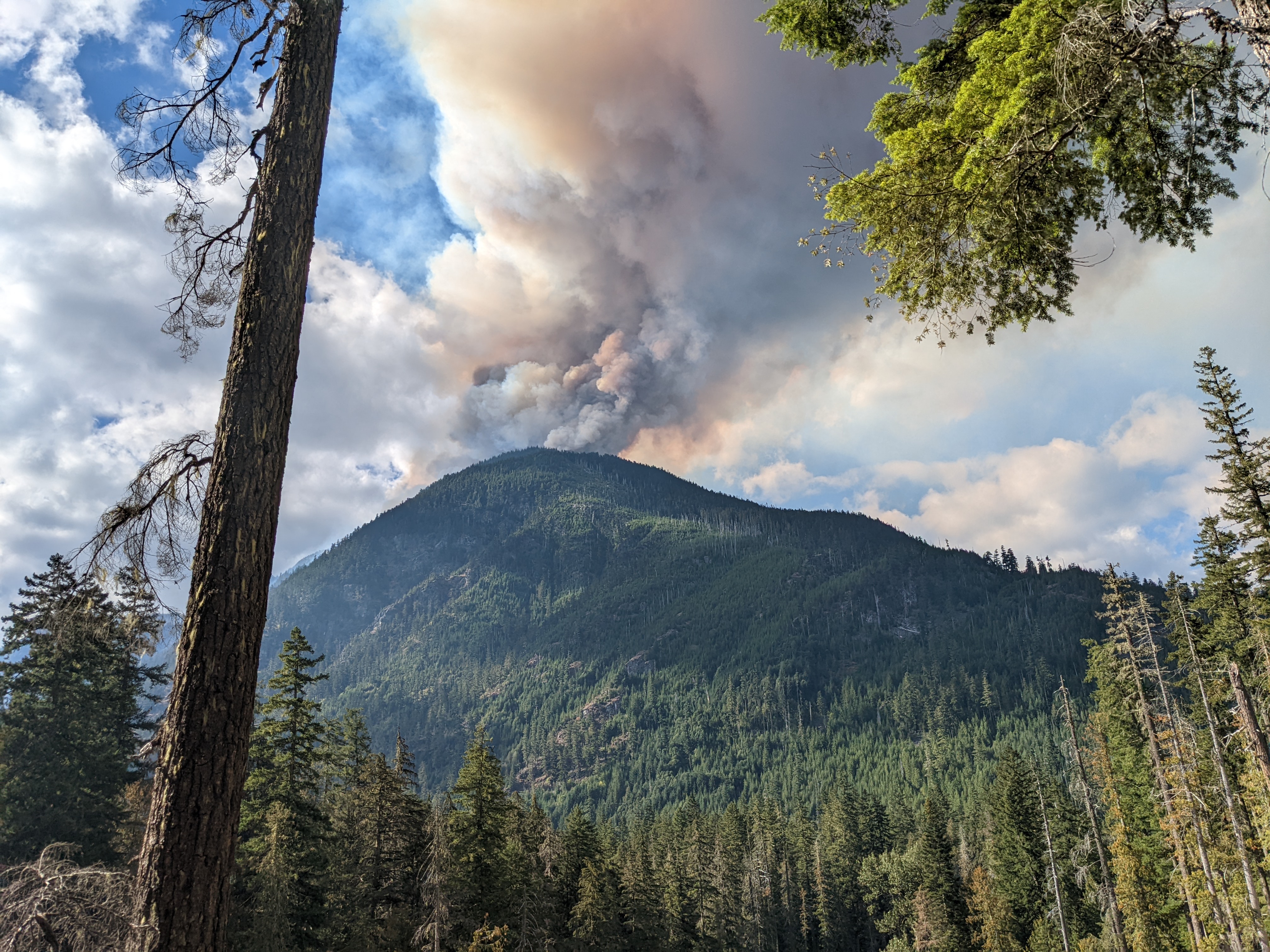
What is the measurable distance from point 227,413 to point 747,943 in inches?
2641

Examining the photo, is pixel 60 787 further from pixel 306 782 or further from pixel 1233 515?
pixel 1233 515

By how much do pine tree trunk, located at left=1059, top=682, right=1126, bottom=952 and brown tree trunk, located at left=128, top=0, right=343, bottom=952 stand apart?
34.3 meters

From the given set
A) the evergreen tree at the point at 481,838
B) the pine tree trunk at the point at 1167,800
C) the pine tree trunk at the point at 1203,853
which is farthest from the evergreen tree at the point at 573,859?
the pine tree trunk at the point at 1203,853

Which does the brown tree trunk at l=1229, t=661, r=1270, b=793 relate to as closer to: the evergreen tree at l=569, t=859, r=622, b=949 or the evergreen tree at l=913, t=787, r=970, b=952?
the evergreen tree at l=569, t=859, r=622, b=949

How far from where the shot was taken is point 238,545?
443 centimetres

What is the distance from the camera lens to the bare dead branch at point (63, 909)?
14.2ft

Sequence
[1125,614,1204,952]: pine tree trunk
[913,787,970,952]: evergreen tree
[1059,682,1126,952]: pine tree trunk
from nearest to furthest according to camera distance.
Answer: [1125,614,1204,952]: pine tree trunk → [1059,682,1126,952]: pine tree trunk → [913,787,970,952]: evergreen tree

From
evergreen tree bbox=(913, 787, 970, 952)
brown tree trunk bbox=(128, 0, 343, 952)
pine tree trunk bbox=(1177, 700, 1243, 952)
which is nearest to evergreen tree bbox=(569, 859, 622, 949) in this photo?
pine tree trunk bbox=(1177, 700, 1243, 952)

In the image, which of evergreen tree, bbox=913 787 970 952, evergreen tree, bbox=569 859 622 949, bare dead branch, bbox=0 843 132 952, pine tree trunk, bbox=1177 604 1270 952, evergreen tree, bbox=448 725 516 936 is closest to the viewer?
bare dead branch, bbox=0 843 132 952

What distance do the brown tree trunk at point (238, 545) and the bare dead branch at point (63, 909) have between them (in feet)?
2.10

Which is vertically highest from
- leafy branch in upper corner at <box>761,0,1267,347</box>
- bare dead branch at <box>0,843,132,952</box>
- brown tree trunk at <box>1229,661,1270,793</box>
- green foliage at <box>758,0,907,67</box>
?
green foliage at <box>758,0,907,67</box>

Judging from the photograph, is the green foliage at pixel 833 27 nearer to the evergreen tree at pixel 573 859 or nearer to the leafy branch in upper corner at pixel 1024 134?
the leafy branch in upper corner at pixel 1024 134

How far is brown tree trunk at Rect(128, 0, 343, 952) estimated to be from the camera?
389 centimetres

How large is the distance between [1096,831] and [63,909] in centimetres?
4060
